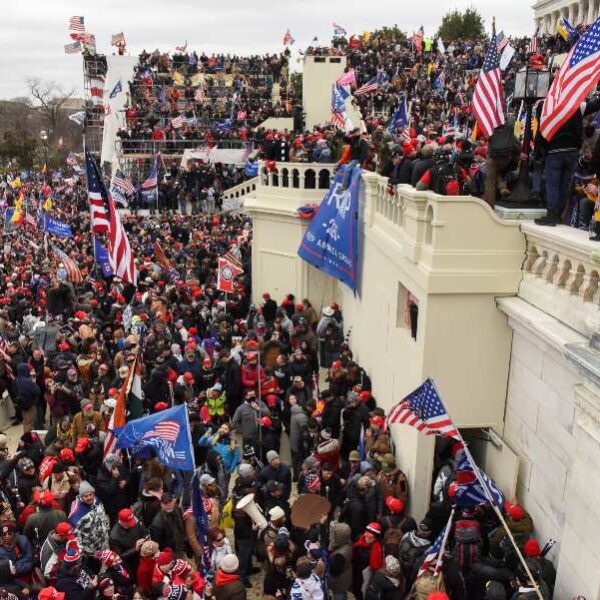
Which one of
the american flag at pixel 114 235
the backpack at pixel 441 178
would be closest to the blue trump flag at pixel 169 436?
the backpack at pixel 441 178

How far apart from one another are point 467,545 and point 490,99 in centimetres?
485

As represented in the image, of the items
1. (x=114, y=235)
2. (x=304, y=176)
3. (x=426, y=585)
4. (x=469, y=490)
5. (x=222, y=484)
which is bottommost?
(x=222, y=484)

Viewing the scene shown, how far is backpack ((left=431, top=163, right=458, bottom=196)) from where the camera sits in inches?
319

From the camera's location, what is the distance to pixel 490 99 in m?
8.05

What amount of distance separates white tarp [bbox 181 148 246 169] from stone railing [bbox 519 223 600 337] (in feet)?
91.1

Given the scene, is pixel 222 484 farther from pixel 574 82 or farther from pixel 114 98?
pixel 114 98

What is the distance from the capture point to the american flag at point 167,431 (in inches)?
316

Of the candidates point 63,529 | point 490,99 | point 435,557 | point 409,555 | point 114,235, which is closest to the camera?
point 435,557

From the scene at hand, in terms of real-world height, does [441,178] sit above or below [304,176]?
above

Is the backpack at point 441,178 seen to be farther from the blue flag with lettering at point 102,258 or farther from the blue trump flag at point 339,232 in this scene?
the blue flag with lettering at point 102,258

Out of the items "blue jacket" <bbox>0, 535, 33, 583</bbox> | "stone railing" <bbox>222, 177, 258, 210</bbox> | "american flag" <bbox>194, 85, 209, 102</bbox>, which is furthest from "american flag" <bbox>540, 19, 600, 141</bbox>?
"american flag" <bbox>194, 85, 209, 102</bbox>

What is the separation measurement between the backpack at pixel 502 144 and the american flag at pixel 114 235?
294 inches

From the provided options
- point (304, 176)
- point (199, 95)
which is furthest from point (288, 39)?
point (304, 176)

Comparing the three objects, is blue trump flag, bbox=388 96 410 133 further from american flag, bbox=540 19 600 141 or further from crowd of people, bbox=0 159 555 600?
american flag, bbox=540 19 600 141
